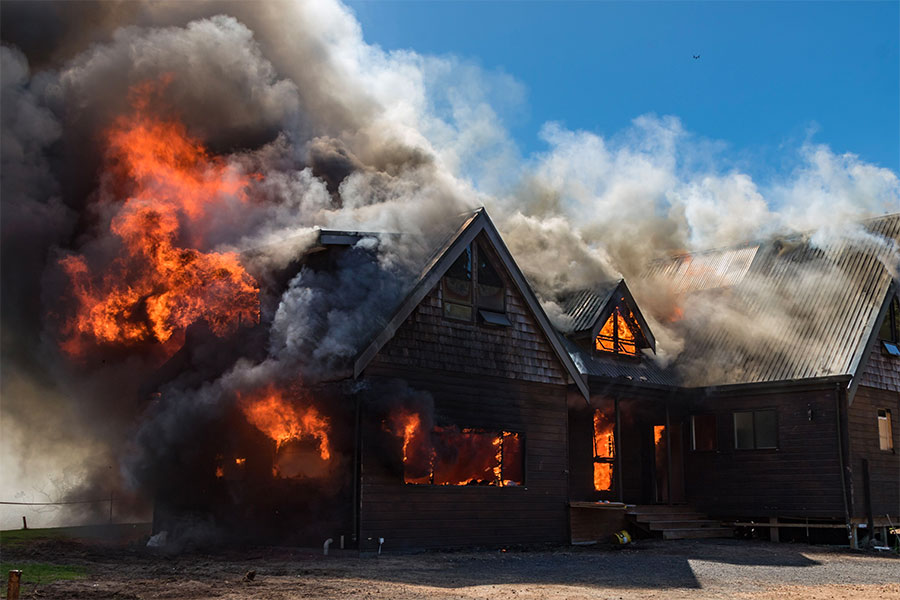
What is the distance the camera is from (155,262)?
18.7m

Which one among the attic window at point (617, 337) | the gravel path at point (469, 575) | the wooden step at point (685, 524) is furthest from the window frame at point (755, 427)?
the gravel path at point (469, 575)

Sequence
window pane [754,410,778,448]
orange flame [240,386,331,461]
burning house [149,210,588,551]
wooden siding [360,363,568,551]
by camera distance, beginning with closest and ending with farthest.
Result: orange flame [240,386,331,461]
burning house [149,210,588,551]
wooden siding [360,363,568,551]
window pane [754,410,778,448]

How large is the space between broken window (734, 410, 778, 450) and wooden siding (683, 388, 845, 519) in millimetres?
161

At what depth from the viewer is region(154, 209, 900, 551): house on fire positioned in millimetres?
17078

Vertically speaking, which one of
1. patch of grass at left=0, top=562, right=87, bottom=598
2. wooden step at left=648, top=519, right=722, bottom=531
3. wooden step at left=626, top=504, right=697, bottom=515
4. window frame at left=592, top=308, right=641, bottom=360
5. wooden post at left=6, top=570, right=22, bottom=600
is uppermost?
window frame at left=592, top=308, right=641, bottom=360

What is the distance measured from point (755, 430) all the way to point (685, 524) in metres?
3.17

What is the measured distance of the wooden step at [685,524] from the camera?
21858 mm

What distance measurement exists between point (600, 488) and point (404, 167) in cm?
1035

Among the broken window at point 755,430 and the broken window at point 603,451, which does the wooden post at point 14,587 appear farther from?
the broken window at point 755,430

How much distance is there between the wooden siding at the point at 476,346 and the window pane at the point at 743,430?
20.0ft

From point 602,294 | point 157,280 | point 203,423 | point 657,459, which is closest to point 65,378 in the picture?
point 157,280

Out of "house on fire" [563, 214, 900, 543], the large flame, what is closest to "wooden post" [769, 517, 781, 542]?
"house on fire" [563, 214, 900, 543]

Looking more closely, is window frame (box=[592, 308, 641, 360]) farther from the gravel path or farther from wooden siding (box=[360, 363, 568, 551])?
the gravel path

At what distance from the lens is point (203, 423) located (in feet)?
56.5
